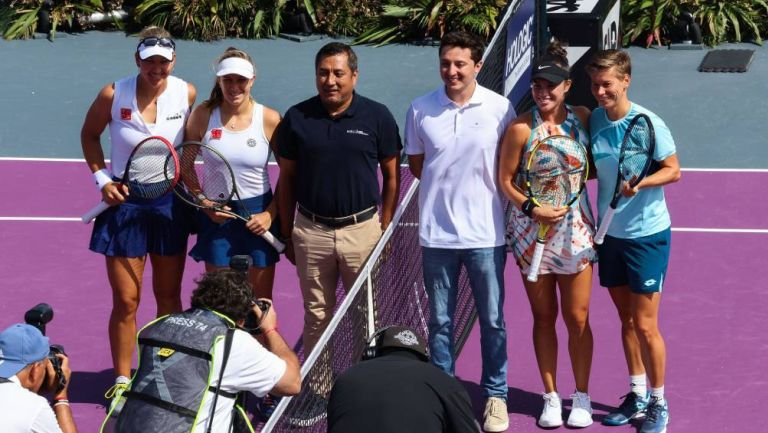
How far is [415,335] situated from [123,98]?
291 centimetres

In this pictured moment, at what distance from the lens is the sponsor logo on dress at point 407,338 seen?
538 centimetres

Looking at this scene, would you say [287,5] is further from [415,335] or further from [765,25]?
[415,335]

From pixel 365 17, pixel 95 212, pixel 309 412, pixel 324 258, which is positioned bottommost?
pixel 365 17

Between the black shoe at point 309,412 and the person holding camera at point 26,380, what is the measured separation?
1193 millimetres

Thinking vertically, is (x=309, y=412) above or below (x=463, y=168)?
below

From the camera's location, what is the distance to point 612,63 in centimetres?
696

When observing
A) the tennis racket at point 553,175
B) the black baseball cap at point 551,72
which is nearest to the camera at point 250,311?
the tennis racket at point 553,175

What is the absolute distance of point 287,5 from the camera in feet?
56.3

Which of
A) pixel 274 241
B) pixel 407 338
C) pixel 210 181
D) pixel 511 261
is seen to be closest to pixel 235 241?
pixel 274 241

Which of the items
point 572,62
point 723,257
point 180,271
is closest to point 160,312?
point 180,271

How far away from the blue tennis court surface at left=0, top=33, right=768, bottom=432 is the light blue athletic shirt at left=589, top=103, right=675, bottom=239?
46.8 inches

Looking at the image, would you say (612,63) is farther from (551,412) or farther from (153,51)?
(153,51)

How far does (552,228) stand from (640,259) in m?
0.49

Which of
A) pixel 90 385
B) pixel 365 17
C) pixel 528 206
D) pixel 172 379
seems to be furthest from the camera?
pixel 365 17
